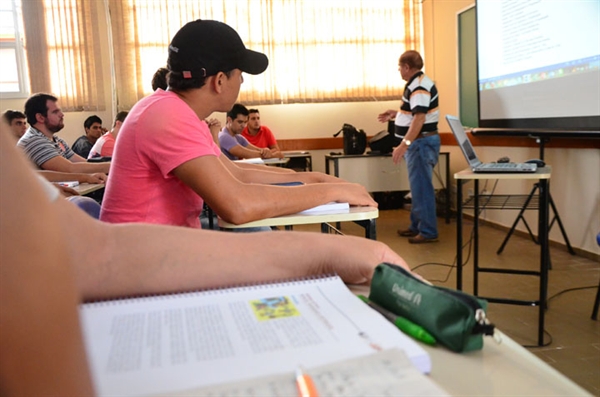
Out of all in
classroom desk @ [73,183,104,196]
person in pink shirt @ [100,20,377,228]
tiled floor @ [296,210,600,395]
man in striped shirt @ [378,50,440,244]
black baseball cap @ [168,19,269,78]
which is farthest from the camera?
man in striped shirt @ [378,50,440,244]

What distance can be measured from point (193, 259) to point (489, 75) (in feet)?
13.6

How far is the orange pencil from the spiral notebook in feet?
0.06

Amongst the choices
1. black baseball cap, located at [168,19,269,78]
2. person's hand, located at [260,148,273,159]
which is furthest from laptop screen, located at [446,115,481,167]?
person's hand, located at [260,148,273,159]

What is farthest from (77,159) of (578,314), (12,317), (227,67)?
(12,317)

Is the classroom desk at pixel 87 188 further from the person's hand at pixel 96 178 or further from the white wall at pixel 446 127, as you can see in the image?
the white wall at pixel 446 127

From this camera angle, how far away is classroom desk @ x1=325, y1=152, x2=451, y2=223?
582 centimetres

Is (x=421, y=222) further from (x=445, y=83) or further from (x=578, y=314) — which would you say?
(x=445, y=83)

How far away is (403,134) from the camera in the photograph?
4988 millimetres

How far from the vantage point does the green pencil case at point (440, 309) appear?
0.49 m

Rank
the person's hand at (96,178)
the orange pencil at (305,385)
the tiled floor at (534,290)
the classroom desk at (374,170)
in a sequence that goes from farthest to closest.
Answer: the classroom desk at (374,170), the person's hand at (96,178), the tiled floor at (534,290), the orange pencil at (305,385)

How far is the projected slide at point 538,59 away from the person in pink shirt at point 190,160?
2.28 m

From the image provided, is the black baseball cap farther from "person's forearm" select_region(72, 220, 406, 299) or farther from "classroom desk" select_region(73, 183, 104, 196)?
"classroom desk" select_region(73, 183, 104, 196)

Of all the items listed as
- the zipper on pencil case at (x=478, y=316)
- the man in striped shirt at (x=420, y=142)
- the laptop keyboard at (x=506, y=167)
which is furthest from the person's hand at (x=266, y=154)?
the zipper on pencil case at (x=478, y=316)

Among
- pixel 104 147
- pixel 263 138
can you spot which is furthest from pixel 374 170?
pixel 104 147
